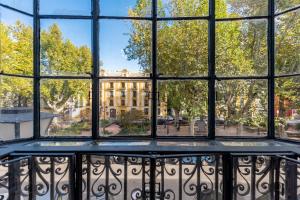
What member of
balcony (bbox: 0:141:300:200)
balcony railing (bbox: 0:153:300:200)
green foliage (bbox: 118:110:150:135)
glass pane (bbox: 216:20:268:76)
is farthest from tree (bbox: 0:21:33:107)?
glass pane (bbox: 216:20:268:76)

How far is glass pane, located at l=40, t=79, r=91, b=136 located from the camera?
3314 mm

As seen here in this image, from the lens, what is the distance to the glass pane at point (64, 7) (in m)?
3.32

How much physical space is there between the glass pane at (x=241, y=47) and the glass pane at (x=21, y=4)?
208cm

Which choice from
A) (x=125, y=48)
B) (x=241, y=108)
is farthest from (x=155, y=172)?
(x=125, y=48)

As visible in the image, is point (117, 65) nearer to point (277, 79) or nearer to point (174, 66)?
point (174, 66)

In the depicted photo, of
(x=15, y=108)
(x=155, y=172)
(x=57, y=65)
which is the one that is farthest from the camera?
(x=57, y=65)

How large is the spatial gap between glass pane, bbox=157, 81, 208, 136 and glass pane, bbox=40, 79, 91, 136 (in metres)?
0.82

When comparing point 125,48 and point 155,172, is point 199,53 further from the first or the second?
point 155,172

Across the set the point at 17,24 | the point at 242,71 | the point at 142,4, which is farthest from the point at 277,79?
the point at 17,24

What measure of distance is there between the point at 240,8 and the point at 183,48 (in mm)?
778

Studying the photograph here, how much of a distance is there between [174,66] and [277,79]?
1128 millimetres

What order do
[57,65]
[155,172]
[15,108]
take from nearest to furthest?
[155,172]
[15,108]
[57,65]

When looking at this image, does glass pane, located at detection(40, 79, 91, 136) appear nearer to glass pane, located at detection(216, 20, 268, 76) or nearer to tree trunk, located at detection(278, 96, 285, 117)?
glass pane, located at detection(216, 20, 268, 76)

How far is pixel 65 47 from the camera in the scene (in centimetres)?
333
